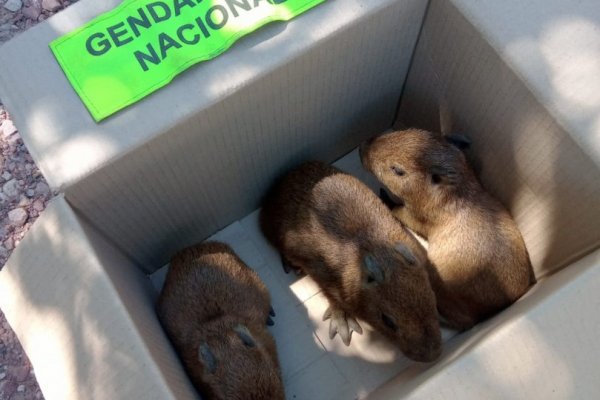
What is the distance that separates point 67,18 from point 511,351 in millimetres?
1550

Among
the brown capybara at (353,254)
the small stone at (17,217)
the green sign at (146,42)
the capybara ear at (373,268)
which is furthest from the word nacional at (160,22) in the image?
the small stone at (17,217)

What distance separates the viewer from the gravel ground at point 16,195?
2430mm

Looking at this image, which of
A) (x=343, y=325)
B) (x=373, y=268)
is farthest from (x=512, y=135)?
(x=343, y=325)

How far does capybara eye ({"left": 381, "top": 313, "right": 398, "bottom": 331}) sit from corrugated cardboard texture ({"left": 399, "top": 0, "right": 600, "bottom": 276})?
1.89 ft

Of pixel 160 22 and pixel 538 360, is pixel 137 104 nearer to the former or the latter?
pixel 160 22

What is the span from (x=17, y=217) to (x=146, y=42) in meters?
1.46

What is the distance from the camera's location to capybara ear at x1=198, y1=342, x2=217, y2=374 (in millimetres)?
1868

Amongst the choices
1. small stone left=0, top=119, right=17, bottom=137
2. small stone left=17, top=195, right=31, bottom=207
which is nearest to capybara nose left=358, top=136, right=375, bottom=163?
small stone left=17, top=195, right=31, bottom=207

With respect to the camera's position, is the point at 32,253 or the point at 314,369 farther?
the point at 314,369

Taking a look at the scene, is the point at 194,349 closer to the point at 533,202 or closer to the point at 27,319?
the point at 27,319

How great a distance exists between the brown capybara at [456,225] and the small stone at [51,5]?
Result: 1839 mm

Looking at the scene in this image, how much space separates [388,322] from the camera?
204 cm

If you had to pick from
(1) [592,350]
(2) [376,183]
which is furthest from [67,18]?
(1) [592,350]

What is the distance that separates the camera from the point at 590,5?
166 centimetres
